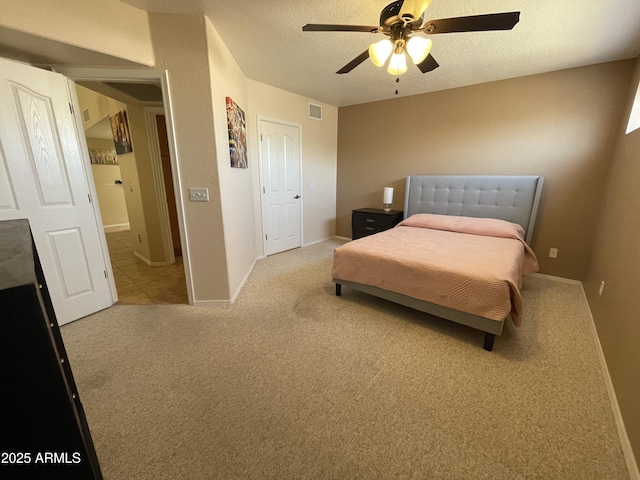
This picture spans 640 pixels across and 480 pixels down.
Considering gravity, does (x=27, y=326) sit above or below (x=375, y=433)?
above

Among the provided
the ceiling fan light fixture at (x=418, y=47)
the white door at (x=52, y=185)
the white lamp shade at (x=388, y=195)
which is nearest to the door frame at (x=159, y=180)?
the white door at (x=52, y=185)

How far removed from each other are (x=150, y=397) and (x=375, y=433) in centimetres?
130

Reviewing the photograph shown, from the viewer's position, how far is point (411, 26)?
5.19 feet

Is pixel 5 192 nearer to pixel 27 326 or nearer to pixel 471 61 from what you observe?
pixel 27 326

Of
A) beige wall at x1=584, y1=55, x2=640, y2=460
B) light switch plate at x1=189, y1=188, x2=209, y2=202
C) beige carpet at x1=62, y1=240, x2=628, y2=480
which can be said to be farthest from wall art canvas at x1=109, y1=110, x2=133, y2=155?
beige wall at x1=584, y1=55, x2=640, y2=460

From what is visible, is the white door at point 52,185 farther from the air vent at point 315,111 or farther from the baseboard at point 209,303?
the air vent at point 315,111

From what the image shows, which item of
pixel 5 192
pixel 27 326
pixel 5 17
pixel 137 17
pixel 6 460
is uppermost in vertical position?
pixel 137 17

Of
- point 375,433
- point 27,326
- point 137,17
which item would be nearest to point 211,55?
point 137,17

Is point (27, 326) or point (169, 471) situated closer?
point (27, 326)

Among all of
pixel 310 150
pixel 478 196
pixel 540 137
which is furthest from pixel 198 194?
pixel 540 137

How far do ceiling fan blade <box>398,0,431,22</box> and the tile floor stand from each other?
116 inches

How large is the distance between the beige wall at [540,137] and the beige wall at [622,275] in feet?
0.71

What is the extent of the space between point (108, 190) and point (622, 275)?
29.1 feet

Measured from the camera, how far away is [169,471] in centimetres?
113
